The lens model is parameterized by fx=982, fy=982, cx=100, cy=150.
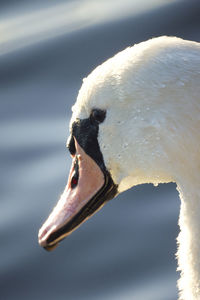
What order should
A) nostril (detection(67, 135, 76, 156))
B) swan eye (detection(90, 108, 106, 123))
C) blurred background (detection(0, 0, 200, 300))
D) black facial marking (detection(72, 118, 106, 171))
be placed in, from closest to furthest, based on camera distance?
swan eye (detection(90, 108, 106, 123))
black facial marking (detection(72, 118, 106, 171))
nostril (detection(67, 135, 76, 156))
blurred background (detection(0, 0, 200, 300))

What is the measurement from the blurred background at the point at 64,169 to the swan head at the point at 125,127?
149cm

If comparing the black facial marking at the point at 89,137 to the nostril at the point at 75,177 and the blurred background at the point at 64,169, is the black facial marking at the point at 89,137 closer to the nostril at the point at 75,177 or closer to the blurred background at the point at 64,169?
the nostril at the point at 75,177

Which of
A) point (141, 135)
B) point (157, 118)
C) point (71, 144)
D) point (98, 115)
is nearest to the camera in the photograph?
point (157, 118)

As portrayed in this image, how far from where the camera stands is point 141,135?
3727 mm

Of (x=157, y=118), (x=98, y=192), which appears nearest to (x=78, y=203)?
(x=98, y=192)

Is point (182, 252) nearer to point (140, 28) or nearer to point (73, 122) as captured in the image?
point (73, 122)

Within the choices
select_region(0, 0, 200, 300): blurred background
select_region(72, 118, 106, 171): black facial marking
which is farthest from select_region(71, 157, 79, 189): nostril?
select_region(0, 0, 200, 300): blurred background

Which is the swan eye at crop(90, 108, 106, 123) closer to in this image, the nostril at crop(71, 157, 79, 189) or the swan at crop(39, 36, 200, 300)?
the swan at crop(39, 36, 200, 300)

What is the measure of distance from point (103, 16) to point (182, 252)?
154 inches

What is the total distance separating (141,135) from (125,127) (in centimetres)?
9

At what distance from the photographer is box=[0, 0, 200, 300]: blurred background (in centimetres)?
566

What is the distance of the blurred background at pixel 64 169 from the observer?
5664mm

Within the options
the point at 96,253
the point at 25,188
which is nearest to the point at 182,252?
the point at 96,253

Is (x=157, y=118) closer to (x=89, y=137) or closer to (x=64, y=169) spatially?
(x=89, y=137)
